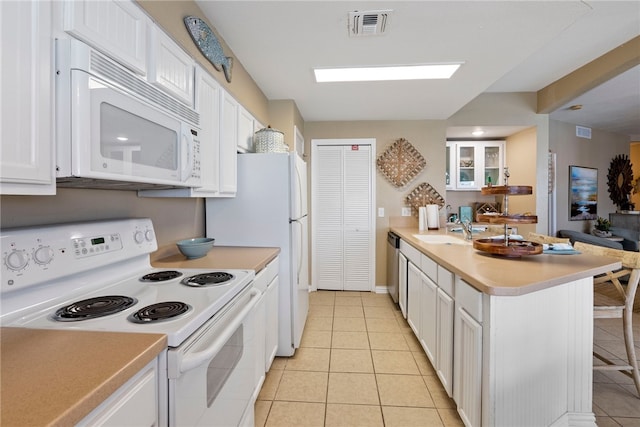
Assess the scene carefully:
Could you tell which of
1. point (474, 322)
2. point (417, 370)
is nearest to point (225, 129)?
point (474, 322)

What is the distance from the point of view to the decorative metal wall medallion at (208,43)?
5.22 ft

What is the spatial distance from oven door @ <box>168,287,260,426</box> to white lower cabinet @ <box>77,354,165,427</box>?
0.15 ft

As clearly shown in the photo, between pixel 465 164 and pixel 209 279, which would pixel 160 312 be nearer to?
pixel 209 279

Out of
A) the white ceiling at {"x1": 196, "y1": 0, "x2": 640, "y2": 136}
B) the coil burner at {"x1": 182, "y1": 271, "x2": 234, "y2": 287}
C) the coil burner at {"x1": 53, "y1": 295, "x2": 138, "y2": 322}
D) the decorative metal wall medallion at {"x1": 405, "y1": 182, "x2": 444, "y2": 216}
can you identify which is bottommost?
the coil burner at {"x1": 53, "y1": 295, "x2": 138, "y2": 322}

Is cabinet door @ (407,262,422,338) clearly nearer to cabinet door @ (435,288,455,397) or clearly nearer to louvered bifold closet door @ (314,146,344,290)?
cabinet door @ (435,288,455,397)

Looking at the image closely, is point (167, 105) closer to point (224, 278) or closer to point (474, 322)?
point (224, 278)

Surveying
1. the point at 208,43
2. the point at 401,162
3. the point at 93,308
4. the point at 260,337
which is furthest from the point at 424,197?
the point at 93,308

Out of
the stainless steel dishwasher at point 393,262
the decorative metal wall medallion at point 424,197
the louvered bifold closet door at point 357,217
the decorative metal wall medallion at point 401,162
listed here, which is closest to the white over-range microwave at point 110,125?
the stainless steel dishwasher at point 393,262

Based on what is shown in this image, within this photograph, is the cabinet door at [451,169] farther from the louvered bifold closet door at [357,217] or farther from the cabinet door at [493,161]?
the louvered bifold closet door at [357,217]

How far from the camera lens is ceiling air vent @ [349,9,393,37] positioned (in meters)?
1.69

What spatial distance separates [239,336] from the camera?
126 cm

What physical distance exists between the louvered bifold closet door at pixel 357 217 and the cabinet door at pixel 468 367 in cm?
232

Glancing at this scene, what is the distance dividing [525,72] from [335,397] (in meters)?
3.70

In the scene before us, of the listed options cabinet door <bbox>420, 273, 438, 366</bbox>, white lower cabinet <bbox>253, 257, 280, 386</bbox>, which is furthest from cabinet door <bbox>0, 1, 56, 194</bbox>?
cabinet door <bbox>420, 273, 438, 366</bbox>
